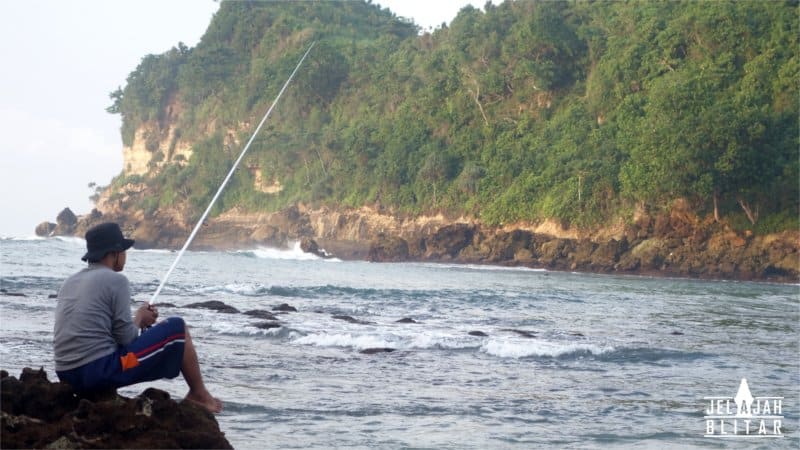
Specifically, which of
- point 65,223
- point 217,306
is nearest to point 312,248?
point 65,223

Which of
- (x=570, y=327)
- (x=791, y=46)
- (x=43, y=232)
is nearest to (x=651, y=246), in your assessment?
(x=791, y=46)

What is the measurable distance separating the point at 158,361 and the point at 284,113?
63866 millimetres

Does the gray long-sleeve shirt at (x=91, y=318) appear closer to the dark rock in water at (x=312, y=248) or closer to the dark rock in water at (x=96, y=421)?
the dark rock in water at (x=96, y=421)

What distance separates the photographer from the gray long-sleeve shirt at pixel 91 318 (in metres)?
4.87

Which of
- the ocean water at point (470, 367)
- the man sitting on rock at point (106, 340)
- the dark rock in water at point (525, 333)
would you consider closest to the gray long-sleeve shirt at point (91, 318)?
the man sitting on rock at point (106, 340)

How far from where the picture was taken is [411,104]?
192ft

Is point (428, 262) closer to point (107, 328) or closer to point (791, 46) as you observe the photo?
point (791, 46)

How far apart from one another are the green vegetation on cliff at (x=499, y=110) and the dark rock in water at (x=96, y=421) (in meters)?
35.2

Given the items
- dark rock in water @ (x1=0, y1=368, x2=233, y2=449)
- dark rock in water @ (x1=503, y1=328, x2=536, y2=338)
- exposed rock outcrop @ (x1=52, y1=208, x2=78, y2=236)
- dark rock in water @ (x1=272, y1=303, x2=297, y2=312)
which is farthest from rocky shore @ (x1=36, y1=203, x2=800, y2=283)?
dark rock in water @ (x1=0, y1=368, x2=233, y2=449)

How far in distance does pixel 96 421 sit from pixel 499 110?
50.8 metres

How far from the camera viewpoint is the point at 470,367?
34.4 ft
